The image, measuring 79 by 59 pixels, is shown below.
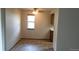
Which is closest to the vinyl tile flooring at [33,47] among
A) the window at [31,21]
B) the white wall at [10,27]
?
the white wall at [10,27]

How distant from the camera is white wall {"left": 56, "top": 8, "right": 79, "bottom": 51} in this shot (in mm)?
3293

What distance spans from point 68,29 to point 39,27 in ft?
12.0

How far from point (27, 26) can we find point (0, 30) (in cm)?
370

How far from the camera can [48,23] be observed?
22.4ft

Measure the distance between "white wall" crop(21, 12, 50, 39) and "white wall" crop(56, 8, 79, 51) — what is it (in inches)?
135

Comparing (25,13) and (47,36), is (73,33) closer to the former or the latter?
(47,36)

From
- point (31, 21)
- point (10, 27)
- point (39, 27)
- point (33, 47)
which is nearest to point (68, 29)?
point (33, 47)

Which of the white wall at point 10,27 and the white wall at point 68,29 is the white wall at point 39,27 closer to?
the white wall at point 10,27

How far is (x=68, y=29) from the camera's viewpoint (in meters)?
3.33

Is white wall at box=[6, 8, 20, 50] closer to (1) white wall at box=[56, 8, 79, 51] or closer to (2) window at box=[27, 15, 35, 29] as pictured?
(1) white wall at box=[56, 8, 79, 51]

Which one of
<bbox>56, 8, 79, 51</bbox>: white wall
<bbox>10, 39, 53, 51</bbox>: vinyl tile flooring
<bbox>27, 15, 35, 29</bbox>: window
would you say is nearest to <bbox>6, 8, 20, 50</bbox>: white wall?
<bbox>10, 39, 53, 51</bbox>: vinyl tile flooring
